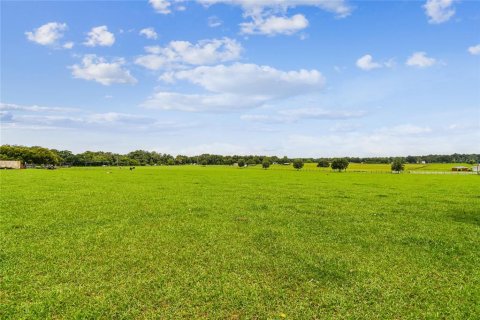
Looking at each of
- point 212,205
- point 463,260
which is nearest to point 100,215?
point 212,205

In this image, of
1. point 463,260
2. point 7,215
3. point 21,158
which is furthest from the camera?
point 21,158

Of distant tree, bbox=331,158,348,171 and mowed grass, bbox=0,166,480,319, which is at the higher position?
distant tree, bbox=331,158,348,171

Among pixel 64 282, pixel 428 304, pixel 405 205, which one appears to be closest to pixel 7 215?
pixel 64 282

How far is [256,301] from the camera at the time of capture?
7.52 metres

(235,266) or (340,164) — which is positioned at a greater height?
(340,164)

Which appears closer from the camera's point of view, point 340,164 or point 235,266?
point 235,266

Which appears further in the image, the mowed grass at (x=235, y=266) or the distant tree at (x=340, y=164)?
the distant tree at (x=340, y=164)

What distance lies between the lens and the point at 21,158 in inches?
5418

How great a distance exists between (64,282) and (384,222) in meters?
14.4

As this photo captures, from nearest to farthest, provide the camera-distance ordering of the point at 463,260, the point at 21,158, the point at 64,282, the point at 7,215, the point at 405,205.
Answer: the point at 64,282, the point at 463,260, the point at 7,215, the point at 405,205, the point at 21,158

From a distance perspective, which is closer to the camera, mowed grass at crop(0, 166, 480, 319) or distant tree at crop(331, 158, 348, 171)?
mowed grass at crop(0, 166, 480, 319)

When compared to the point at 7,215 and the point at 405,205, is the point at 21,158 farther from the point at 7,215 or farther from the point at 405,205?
the point at 405,205

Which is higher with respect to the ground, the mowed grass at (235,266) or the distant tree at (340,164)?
the distant tree at (340,164)

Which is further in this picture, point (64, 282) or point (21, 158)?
point (21, 158)
